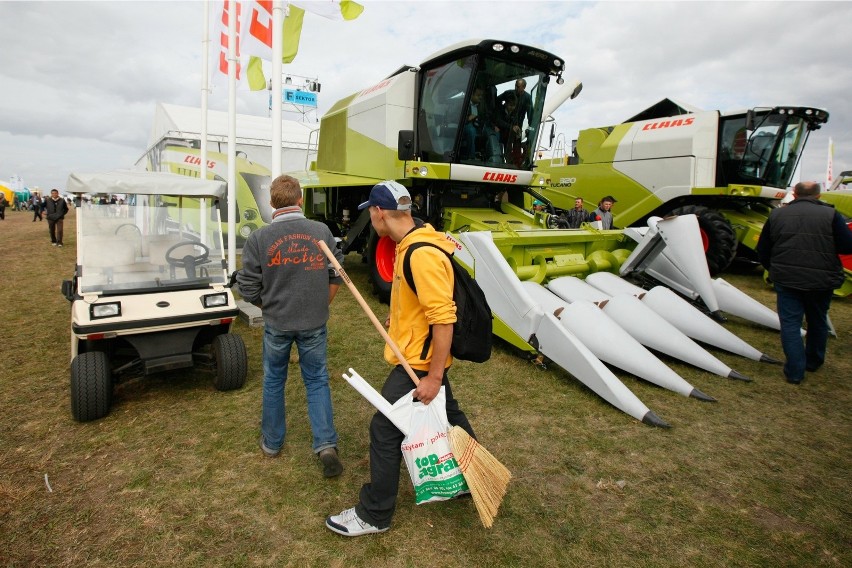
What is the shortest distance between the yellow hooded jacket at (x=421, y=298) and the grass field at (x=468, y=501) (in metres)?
0.91

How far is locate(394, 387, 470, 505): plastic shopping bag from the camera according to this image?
2064 mm

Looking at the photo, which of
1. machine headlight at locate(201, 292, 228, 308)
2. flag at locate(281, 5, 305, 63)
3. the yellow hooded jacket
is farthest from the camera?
flag at locate(281, 5, 305, 63)

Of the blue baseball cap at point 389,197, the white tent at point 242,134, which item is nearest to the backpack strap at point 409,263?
the blue baseball cap at point 389,197

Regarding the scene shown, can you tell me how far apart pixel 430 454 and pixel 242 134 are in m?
13.2

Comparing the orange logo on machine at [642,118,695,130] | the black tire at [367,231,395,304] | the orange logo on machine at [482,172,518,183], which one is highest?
the orange logo on machine at [642,118,695,130]

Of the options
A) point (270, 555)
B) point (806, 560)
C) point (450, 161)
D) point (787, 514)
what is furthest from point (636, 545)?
point (450, 161)

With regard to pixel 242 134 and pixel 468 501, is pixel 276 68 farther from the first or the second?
pixel 242 134

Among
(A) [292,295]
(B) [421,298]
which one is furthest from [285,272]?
(B) [421,298]

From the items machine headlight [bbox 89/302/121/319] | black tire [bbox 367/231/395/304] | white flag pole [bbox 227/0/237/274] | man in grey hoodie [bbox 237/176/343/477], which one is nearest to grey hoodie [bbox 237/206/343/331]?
man in grey hoodie [bbox 237/176/343/477]

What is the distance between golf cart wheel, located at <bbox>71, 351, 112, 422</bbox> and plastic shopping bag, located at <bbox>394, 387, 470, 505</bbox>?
232cm

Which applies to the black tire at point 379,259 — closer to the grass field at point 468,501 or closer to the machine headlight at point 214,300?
the grass field at point 468,501

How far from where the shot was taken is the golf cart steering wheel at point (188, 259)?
383cm

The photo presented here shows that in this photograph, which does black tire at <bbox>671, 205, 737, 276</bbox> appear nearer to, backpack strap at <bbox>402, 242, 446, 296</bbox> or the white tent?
backpack strap at <bbox>402, 242, 446, 296</bbox>

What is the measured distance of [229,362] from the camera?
361 centimetres
